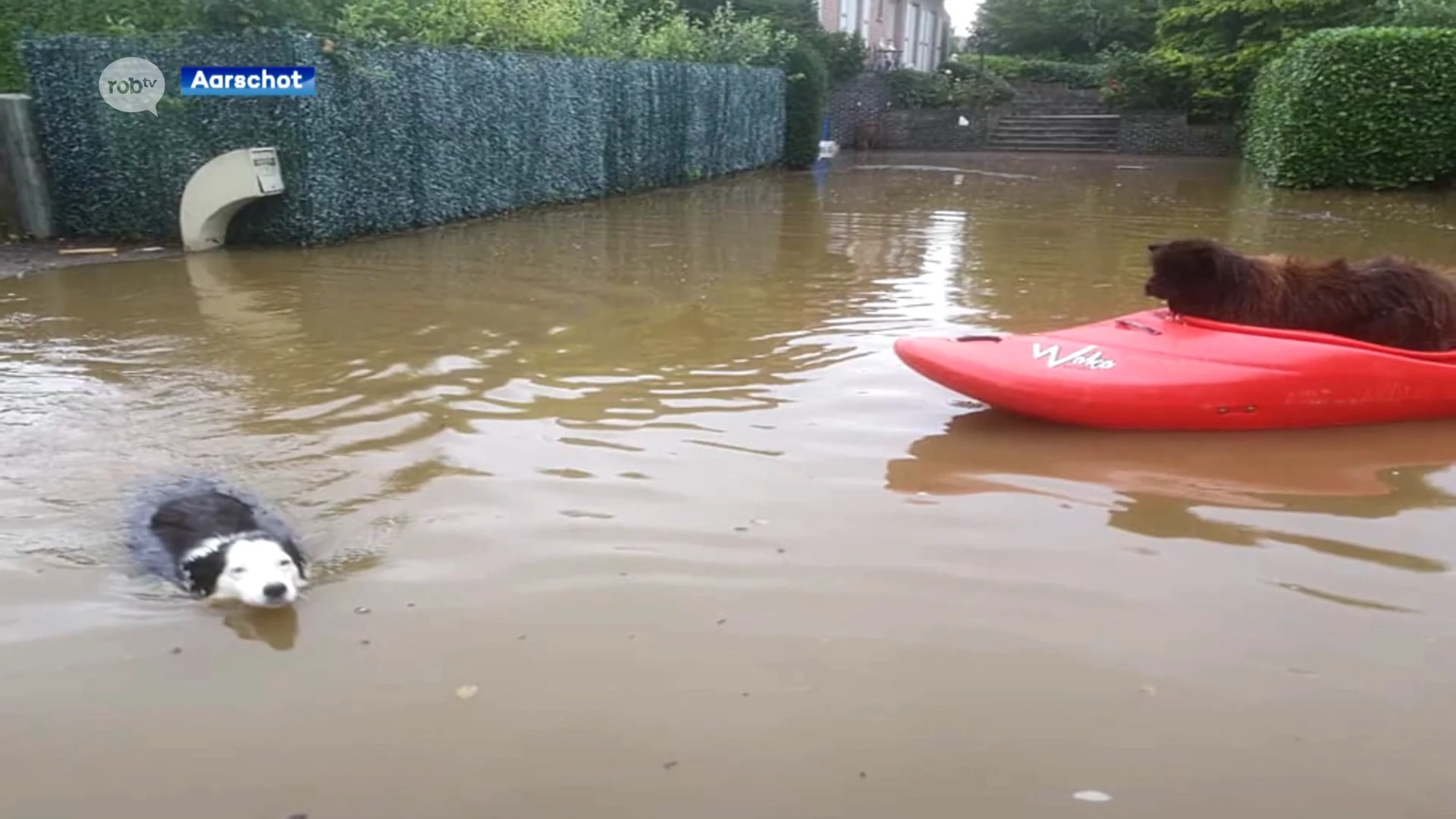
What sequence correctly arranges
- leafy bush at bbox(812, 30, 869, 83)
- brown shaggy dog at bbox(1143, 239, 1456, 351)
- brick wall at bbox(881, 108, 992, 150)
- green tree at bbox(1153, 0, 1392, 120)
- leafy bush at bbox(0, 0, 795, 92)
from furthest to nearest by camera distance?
1. brick wall at bbox(881, 108, 992, 150)
2. leafy bush at bbox(812, 30, 869, 83)
3. green tree at bbox(1153, 0, 1392, 120)
4. leafy bush at bbox(0, 0, 795, 92)
5. brown shaggy dog at bbox(1143, 239, 1456, 351)

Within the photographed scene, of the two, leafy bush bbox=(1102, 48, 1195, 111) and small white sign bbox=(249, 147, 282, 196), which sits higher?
leafy bush bbox=(1102, 48, 1195, 111)

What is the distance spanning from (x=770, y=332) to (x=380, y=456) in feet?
9.94

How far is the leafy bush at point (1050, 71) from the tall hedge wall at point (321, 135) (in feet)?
69.1

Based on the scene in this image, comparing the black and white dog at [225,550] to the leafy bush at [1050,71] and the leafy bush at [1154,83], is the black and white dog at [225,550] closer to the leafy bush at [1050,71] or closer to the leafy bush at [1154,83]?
the leafy bush at [1154,83]

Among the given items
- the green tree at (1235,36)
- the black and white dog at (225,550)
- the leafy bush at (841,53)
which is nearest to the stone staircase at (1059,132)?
the green tree at (1235,36)

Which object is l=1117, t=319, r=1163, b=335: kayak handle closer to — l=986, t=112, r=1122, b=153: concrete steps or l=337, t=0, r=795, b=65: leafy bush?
l=337, t=0, r=795, b=65: leafy bush

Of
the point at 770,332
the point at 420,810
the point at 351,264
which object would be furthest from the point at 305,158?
the point at 420,810

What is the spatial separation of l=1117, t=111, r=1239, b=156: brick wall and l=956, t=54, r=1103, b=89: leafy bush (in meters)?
3.48

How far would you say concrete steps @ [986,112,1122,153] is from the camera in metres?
27.7

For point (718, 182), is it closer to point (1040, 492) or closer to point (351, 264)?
point (351, 264)

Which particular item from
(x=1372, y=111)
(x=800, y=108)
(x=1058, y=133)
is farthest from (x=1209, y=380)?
(x=1058, y=133)

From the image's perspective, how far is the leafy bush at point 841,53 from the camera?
93.7 feet

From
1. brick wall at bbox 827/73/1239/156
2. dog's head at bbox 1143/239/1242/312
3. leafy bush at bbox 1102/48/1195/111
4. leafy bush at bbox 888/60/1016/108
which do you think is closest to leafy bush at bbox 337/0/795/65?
dog's head at bbox 1143/239/1242/312

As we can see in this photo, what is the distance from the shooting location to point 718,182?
19188 millimetres
